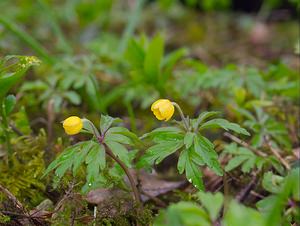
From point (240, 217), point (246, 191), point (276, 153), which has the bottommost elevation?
point (246, 191)

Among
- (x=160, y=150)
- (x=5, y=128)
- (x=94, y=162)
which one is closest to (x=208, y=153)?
(x=160, y=150)

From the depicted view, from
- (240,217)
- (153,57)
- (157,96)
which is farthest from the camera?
(157,96)

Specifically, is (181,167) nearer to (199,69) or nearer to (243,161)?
(243,161)

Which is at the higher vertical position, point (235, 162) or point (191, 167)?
point (191, 167)

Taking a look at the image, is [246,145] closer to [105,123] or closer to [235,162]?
[235,162]

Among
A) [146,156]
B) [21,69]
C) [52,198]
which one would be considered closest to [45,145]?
[52,198]

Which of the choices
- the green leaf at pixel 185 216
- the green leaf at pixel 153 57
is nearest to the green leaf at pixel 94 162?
the green leaf at pixel 185 216

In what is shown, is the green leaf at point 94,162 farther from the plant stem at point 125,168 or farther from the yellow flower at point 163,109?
the yellow flower at point 163,109
